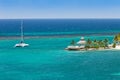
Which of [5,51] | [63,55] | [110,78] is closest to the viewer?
[110,78]

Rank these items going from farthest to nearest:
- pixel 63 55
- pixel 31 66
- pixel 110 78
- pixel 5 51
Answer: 1. pixel 5 51
2. pixel 63 55
3. pixel 31 66
4. pixel 110 78

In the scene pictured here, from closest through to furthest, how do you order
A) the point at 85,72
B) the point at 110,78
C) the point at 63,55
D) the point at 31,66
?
the point at 110,78 < the point at 85,72 < the point at 31,66 < the point at 63,55

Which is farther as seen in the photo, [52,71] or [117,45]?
[117,45]

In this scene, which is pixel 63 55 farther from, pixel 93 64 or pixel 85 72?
pixel 85 72

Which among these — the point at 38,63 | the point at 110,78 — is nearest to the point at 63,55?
the point at 38,63

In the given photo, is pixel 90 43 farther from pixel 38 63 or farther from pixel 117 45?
pixel 38 63

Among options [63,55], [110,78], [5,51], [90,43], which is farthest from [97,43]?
[110,78]
